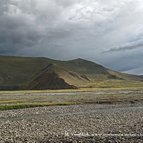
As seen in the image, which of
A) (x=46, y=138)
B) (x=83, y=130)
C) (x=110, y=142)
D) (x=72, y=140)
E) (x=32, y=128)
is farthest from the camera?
(x=32, y=128)

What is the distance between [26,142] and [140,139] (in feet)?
27.0

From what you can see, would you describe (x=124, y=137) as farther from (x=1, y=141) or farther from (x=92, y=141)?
(x=1, y=141)

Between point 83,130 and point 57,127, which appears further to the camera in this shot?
point 57,127

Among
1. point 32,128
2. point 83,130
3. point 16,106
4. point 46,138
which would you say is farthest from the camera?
point 16,106

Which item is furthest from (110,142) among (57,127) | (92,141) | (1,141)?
(57,127)

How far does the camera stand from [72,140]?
1025 inches

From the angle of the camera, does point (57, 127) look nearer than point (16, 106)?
Yes

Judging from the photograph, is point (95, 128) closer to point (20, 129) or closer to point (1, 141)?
point (20, 129)

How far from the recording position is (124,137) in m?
26.8

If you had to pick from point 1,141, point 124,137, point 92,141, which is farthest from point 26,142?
point 124,137

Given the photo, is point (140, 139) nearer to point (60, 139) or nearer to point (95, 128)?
point (60, 139)

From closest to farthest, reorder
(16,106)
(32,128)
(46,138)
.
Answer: (46,138), (32,128), (16,106)

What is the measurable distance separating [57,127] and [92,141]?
1185 centimetres

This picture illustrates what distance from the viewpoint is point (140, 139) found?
25297mm
